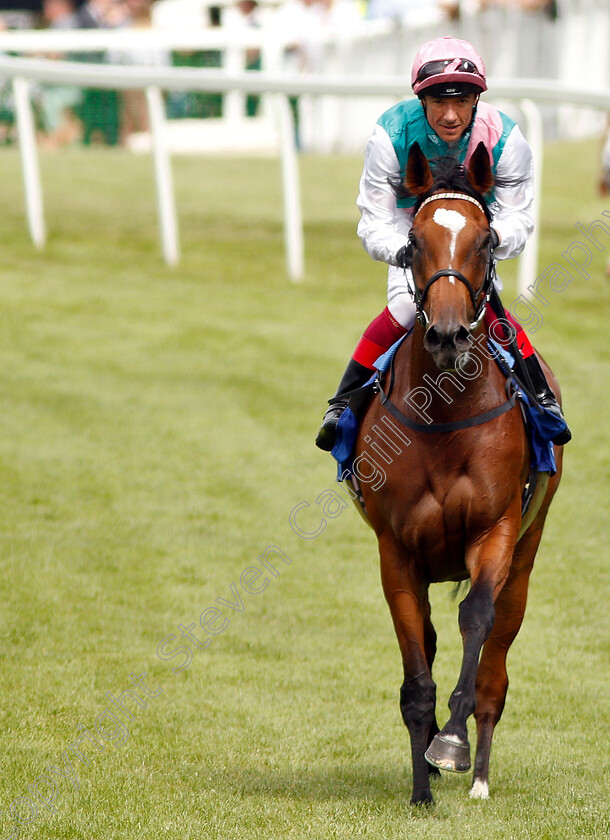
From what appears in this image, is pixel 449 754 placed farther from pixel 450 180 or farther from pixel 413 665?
pixel 450 180

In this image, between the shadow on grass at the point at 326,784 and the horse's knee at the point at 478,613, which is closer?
the horse's knee at the point at 478,613

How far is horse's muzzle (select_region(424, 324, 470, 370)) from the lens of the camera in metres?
3.61

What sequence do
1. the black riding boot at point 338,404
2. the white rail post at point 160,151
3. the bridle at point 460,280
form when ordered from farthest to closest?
the white rail post at point 160,151 < the black riding boot at point 338,404 < the bridle at point 460,280

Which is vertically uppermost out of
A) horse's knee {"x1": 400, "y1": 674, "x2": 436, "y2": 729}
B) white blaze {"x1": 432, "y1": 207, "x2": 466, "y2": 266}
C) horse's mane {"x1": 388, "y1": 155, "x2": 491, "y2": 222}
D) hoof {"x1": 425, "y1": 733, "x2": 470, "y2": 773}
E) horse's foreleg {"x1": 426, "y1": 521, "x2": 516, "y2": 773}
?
horse's mane {"x1": 388, "y1": 155, "x2": 491, "y2": 222}

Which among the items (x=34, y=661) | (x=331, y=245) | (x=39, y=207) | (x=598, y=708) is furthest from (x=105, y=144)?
(x=598, y=708)

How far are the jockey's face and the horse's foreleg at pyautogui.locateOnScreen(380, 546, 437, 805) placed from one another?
1469 mm

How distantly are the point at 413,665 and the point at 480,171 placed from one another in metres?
1.66

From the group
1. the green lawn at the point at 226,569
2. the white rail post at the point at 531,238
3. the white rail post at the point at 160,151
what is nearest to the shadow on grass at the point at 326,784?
the green lawn at the point at 226,569

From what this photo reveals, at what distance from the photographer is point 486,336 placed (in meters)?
4.10

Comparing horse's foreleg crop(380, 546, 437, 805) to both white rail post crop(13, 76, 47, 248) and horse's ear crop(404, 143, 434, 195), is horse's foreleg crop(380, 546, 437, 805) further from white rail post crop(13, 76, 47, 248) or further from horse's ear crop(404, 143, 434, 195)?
white rail post crop(13, 76, 47, 248)

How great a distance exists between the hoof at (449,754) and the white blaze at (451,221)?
4.95 feet

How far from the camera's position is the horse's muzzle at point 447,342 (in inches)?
142

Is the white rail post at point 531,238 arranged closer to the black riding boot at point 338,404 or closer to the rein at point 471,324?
the black riding boot at point 338,404

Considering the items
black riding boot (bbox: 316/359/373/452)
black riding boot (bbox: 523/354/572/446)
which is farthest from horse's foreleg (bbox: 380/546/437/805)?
black riding boot (bbox: 523/354/572/446)
